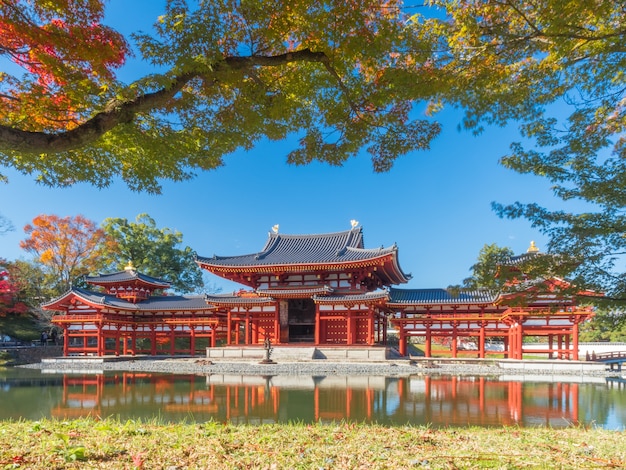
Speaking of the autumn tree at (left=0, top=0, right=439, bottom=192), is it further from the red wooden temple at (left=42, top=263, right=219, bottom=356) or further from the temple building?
the red wooden temple at (left=42, top=263, right=219, bottom=356)

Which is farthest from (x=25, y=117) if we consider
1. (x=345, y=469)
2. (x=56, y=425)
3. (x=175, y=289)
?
(x=175, y=289)

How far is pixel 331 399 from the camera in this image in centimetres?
1009

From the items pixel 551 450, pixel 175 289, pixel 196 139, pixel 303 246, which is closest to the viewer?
pixel 551 450

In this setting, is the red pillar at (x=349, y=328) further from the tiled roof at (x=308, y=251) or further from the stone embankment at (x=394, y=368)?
the tiled roof at (x=308, y=251)

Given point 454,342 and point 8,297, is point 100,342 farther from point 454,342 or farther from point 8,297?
point 454,342

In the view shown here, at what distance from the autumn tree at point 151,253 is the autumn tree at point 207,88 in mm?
30584

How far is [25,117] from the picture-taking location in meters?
4.71

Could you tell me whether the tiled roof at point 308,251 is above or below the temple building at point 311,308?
above

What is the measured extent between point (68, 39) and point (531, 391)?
13.2m

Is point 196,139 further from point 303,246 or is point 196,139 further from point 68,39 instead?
point 303,246

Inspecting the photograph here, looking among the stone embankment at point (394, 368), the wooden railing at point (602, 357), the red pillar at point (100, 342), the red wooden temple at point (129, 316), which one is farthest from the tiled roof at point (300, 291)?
the wooden railing at point (602, 357)

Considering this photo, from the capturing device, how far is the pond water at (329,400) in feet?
26.2

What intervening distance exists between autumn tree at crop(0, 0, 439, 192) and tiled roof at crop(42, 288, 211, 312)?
67.9 feet

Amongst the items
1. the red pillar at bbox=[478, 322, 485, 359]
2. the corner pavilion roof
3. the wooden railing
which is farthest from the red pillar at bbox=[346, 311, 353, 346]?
the wooden railing
